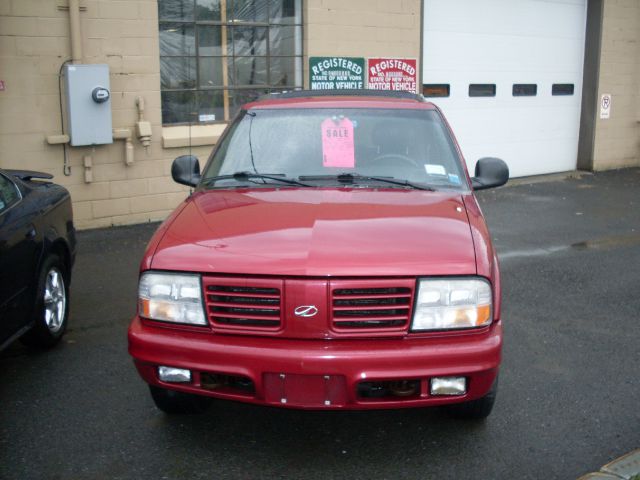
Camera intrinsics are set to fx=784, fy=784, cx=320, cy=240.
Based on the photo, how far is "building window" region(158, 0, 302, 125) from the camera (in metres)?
9.55

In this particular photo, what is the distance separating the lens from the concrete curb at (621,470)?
365 centimetres

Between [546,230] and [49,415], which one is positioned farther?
[546,230]

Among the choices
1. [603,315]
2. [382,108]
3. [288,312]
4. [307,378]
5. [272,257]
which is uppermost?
[382,108]

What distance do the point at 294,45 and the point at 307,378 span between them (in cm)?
782

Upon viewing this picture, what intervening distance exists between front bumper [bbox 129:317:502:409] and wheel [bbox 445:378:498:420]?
49 cm

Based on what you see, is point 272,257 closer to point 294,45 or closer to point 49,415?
point 49,415

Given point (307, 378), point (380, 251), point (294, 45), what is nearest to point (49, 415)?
point (307, 378)

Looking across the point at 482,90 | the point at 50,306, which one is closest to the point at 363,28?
the point at 482,90

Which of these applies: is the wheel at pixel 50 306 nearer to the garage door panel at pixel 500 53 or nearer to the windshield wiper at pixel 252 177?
the windshield wiper at pixel 252 177

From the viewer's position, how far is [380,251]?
3.52 metres

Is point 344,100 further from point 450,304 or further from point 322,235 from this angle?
point 450,304

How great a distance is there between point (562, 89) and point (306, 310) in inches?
459

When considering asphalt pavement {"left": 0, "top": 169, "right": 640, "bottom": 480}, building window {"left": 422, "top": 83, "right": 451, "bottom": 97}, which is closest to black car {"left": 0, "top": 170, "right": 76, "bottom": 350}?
asphalt pavement {"left": 0, "top": 169, "right": 640, "bottom": 480}

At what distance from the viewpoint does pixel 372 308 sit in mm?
3451
